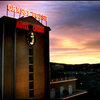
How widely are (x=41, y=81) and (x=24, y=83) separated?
394 cm

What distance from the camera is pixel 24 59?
26.7m

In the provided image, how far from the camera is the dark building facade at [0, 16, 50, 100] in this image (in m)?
24.3

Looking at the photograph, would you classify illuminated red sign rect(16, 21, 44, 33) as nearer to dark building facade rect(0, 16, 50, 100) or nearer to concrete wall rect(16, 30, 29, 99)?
dark building facade rect(0, 16, 50, 100)

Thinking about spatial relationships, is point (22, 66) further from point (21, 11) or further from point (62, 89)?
point (62, 89)

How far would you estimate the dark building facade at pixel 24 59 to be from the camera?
24328 millimetres

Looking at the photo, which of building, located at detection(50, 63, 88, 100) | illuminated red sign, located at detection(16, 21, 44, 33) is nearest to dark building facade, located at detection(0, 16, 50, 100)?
illuminated red sign, located at detection(16, 21, 44, 33)

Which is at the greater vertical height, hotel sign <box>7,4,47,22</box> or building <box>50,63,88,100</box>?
hotel sign <box>7,4,47,22</box>

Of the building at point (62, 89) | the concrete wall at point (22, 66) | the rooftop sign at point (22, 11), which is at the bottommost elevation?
the building at point (62, 89)

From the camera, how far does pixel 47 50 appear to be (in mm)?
30719

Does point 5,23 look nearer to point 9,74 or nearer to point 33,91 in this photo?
point 9,74

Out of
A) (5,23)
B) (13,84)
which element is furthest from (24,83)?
(5,23)

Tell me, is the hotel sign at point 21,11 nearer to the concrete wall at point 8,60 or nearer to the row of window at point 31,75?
the concrete wall at point 8,60

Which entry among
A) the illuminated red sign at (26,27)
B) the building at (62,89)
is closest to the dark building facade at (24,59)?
the illuminated red sign at (26,27)

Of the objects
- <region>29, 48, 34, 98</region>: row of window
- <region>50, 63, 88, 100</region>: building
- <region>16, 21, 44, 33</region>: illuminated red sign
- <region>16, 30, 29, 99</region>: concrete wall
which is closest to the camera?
<region>16, 30, 29, 99</region>: concrete wall
